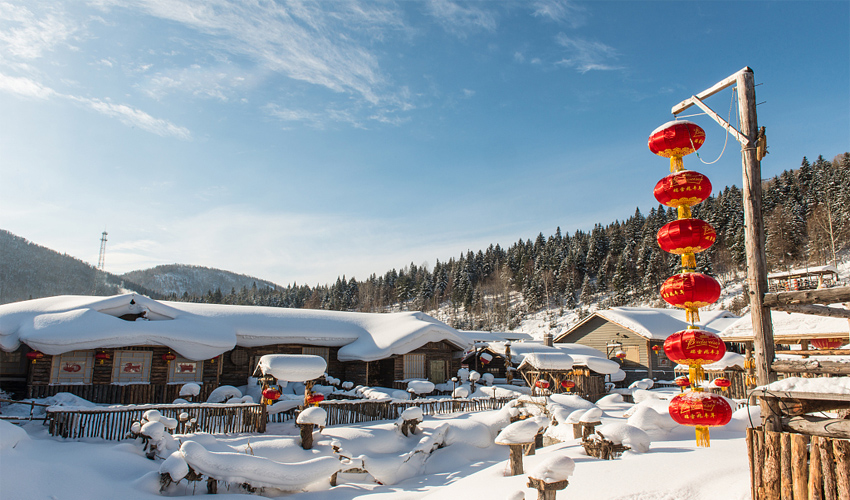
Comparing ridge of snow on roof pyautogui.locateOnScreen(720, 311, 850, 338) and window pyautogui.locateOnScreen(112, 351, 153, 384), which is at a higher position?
ridge of snow on roof pyautogui.locateOnScreen(720, 311, 850, 338)

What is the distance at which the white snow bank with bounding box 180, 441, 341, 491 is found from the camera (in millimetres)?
10773

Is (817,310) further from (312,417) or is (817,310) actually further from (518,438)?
(312,417)

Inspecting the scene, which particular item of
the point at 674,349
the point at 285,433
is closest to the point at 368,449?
the point at 285,433

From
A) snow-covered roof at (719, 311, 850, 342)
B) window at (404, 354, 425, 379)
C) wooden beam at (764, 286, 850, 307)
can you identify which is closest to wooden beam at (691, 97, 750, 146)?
wooden beam at (764, 286, 850, 307)

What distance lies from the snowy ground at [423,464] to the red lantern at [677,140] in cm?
451

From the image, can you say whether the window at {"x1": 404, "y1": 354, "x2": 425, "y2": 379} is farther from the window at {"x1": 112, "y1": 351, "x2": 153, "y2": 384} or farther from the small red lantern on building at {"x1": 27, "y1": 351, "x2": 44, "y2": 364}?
the small red lantern on building at {"x1": 27, "y1": 351, "x2": 44, "y2": 364}

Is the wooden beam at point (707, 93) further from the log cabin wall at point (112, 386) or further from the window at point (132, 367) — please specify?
the window at point (132, 367)

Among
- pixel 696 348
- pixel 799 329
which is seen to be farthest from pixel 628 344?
pixel 696 348

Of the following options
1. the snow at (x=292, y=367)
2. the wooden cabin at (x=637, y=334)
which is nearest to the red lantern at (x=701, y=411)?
the snow at (x=292, y=367)

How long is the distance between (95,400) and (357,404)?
425 inches

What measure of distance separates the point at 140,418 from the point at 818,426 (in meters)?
16.4

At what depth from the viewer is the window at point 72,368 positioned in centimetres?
1961

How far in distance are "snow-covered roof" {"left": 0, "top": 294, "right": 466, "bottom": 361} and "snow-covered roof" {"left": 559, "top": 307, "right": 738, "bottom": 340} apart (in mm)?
12219

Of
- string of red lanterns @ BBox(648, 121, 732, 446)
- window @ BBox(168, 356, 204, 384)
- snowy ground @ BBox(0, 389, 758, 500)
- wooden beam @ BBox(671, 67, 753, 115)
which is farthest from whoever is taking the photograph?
window @ BBox(168, 356, 204, 384)
